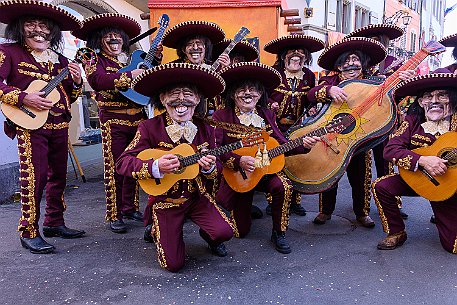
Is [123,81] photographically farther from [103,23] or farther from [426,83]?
[426,83]

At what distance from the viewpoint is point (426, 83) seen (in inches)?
139

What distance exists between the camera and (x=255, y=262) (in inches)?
139

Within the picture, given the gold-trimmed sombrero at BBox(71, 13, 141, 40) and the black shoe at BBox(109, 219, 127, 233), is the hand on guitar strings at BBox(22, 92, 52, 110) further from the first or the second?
the black shoe at BBox(109, 219, 127, 233)

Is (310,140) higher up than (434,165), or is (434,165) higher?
(310,140)

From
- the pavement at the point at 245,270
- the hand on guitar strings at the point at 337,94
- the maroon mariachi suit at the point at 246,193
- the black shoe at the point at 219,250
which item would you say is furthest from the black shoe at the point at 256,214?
the hand on guitar strings at the point at 337,94

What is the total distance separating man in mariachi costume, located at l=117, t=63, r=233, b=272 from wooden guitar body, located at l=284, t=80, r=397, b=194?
40.2 inches

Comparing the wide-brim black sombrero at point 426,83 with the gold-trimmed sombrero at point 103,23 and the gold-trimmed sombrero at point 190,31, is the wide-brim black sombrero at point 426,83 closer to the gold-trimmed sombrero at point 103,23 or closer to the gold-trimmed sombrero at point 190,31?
the gold-trimmed sombrero at point 190,31

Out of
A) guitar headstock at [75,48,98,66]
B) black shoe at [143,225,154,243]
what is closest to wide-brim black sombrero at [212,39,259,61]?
guitar headstock at [75,48,98,66]

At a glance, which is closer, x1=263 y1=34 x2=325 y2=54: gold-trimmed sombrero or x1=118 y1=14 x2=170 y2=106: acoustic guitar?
x1=118 y1=14 x2=170 y2=106: acoustic guitar

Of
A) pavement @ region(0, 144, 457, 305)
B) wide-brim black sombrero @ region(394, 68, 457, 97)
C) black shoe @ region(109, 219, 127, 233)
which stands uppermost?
wide-brim black sombrero @ region(394, 68, 457, 97)

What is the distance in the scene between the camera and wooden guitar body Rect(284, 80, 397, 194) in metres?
3.97

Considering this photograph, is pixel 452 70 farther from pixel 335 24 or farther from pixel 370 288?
pixel 335 24

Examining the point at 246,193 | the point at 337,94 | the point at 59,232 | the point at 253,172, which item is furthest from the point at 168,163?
the point at 337,94

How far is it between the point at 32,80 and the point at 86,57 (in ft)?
2.02
